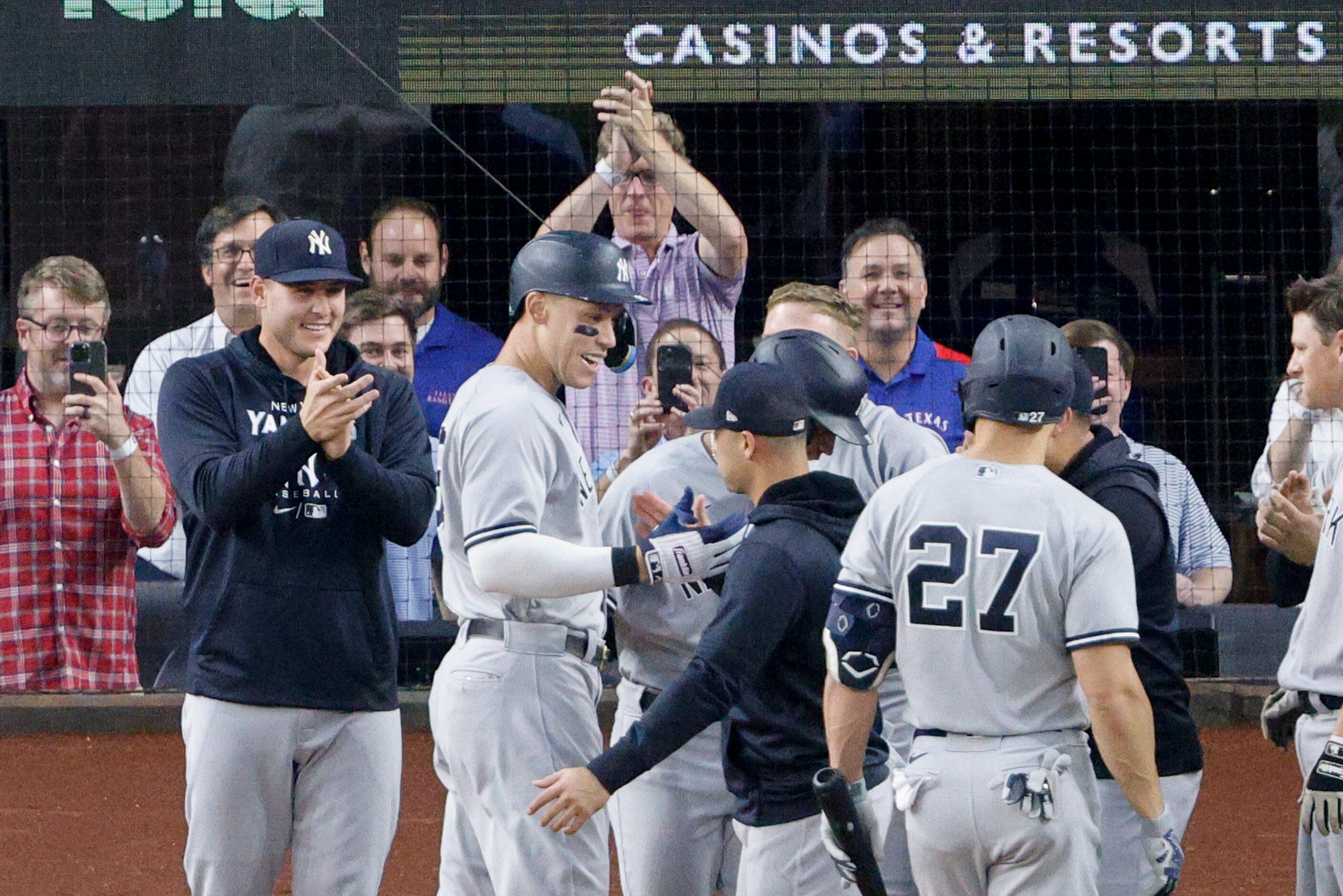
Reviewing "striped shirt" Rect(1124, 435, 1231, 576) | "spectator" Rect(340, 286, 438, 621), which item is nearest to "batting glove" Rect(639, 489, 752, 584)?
"spectator" Rect(340, 286, 438, 621)

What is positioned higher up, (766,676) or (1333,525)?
(1333,525)

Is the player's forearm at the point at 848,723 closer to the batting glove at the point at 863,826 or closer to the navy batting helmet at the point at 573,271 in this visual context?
the batting glove at the point at 863,826

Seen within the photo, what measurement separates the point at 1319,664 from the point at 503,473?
159cm

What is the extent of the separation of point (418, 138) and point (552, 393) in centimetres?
469

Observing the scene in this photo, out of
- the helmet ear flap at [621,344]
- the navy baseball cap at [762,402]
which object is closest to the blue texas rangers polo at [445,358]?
the helmet ear flap at [621,344]

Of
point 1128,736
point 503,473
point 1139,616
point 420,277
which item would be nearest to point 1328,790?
point 1139,616

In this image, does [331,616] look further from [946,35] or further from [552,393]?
[946,35]

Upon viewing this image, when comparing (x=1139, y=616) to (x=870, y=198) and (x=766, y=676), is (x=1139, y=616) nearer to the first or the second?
(x=766, y=676)

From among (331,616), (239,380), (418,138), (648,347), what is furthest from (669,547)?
(418,138)

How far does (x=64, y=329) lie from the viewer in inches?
279

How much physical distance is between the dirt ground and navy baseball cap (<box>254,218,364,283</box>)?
2.43m

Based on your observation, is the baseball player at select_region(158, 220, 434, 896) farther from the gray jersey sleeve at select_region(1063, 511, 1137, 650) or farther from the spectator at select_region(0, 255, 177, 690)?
the spectator at select_region(0, 255, 177, 690)

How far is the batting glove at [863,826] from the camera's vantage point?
8.91ft

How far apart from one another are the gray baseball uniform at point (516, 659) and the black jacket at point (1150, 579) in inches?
38.5
